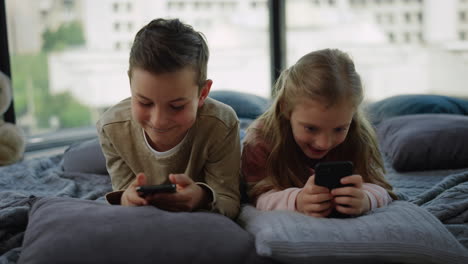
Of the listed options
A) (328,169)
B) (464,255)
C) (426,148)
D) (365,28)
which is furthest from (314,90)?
(365,28)

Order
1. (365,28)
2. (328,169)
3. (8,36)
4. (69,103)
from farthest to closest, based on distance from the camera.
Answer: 1. (365,28)
2. (69,103)
3. (8,36)
4. (328,169)

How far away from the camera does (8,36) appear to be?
2.81 metres

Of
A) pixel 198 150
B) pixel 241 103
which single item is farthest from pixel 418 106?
pixel 198 150

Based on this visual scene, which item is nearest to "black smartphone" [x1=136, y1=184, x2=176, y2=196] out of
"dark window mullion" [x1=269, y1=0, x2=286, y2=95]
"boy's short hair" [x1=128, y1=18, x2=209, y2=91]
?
"boy's short hair" [x1=128, y1=18, x2=209, y2=91]

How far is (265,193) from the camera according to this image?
1450 mm

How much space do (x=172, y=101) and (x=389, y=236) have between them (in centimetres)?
58

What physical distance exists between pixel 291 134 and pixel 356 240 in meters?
0.44

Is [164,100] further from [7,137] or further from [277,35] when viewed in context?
[277,35]

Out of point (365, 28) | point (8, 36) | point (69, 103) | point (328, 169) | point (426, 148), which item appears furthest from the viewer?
point (365, 28)

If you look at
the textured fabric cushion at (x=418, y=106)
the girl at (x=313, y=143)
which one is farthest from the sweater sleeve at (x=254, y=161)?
the textured fabric cushion at (x=418, y=106)

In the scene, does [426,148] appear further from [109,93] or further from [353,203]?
[109,93]

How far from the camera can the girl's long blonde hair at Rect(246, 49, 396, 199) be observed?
137cm

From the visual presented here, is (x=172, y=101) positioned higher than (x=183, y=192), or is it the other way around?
(x=172, y=101)

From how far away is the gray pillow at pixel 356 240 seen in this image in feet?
3.55
